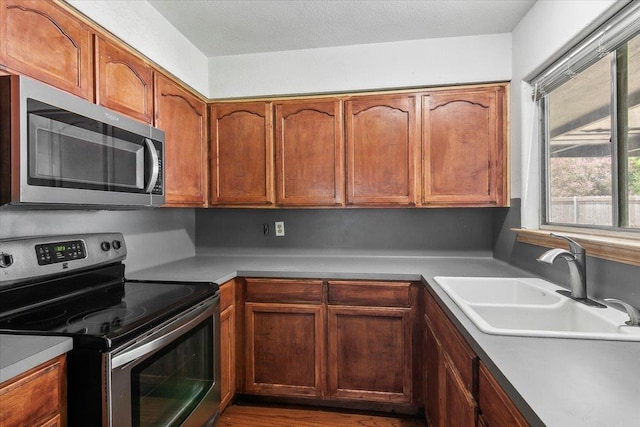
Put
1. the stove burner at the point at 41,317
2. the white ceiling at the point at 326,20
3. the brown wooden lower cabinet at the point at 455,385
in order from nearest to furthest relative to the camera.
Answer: the brown wooden lower cabinet at the point at 455,385 < the stove burner at the point at 41,317 < the white ceiling at the point at 326,20

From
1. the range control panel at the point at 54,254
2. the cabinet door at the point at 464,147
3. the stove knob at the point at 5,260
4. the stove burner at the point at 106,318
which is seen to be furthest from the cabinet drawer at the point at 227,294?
the cabinet door at the point at 464,147

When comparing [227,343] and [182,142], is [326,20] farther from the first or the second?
[227,343]

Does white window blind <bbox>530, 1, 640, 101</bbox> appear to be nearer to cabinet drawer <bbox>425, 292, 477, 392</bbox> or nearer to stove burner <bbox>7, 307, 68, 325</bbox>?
cabinet drawer <bbox>425, 292, 477, 392</bbox>

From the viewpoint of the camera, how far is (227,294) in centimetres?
201

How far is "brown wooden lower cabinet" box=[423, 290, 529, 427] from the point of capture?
0.89 metres

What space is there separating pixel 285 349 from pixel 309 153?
126cm

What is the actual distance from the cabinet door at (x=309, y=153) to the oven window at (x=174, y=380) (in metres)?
1.07

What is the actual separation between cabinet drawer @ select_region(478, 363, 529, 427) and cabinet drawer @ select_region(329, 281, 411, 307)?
98 centimetres

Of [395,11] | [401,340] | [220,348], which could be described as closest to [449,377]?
[401,340]

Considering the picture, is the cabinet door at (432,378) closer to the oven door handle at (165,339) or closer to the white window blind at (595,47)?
the oven door handle at (165,339)

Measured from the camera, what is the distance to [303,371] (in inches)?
82.6

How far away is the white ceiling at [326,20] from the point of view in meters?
1.92

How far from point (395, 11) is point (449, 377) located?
187 centimetres

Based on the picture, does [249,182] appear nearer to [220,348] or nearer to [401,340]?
[220,348]
